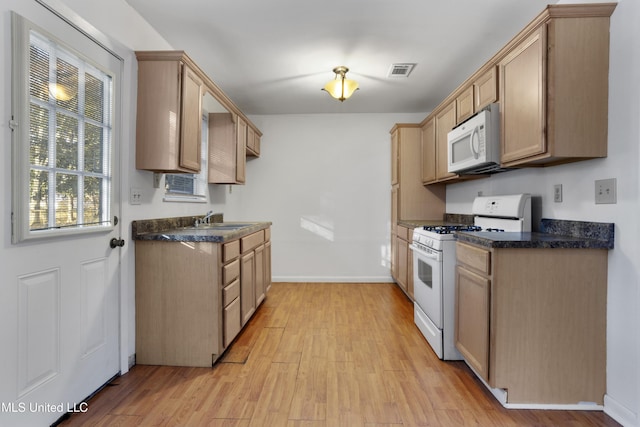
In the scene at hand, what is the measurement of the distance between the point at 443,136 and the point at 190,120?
2403mm

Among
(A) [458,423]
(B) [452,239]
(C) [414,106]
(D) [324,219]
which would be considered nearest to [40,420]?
(A) [458,423]

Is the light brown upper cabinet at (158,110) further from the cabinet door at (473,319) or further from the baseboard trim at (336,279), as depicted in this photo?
the baseboard trim at (336,279)

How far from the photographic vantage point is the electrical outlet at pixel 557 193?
2.07 metres

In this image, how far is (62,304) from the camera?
1.65m

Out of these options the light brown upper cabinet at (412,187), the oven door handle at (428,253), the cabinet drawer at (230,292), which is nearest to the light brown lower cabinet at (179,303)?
the cabinet drawer at (230,292)

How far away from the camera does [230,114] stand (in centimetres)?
341

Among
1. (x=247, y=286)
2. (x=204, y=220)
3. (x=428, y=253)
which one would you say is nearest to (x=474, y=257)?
(x=428, y=253)

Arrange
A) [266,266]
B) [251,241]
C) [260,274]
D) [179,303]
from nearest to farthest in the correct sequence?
[179,303], [251,241], [260,274], [266,266]

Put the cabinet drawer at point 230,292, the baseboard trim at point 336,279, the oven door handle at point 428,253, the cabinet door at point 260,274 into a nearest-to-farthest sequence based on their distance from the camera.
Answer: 1. the cabinet drawer at point 230,292
2. the oven door handle at point 428,253
3. the cabinet door at point 260,274
4. the baseboard trim at point 336,279

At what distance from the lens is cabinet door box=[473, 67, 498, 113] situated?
231cm

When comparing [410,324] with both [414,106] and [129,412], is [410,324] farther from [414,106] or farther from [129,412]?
[414,106]

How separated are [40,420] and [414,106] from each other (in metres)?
4.51

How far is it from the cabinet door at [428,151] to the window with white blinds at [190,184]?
241cm

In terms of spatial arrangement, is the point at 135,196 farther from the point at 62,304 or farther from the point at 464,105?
the point at 464,105
